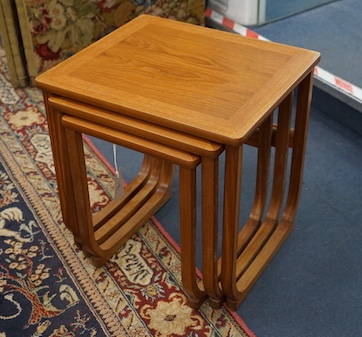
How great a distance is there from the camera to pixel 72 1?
6.93 ft

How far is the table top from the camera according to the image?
40.9 inches

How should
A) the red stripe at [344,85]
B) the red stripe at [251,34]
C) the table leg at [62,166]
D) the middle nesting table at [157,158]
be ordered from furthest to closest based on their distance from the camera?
the red stripe at [251,34], the red stripe at [344,85], the table leg at [62,166], the middle nesting table at [157,158]

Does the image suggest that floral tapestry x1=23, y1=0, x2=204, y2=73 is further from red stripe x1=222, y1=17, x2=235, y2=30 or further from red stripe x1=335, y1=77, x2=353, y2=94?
red stripe x1=335, y1=77, x2=353, y2=94

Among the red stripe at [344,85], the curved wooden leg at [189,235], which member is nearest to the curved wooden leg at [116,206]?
the curved wooden leg at [189,235]

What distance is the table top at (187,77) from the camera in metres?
1.04

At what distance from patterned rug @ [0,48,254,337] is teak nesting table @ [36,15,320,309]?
0.17 feet

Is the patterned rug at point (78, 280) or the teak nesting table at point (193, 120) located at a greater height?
the teak nesting table at point (193, 120)

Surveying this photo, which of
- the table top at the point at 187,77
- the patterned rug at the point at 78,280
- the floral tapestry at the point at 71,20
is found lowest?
the patterned rug at the point at 78,280

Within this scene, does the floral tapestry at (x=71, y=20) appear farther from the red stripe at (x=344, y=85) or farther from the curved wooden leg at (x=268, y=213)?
the curved wooden leg at (x=268, y=213)

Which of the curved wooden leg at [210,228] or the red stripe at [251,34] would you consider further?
the red stripe at [251,34]

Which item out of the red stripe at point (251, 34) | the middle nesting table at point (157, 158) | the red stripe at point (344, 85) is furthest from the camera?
the red stripe at point (251, 34)

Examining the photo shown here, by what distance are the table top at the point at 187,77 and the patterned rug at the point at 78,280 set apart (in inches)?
20.1

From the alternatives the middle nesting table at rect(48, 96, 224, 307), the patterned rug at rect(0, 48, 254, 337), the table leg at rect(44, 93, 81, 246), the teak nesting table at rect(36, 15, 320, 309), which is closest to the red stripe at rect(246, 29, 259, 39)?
the patterned rug at rect(0, 48, 254, 337)

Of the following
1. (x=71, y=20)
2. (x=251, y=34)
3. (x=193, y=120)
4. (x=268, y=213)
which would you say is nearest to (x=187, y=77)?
(x=193, y=120)
